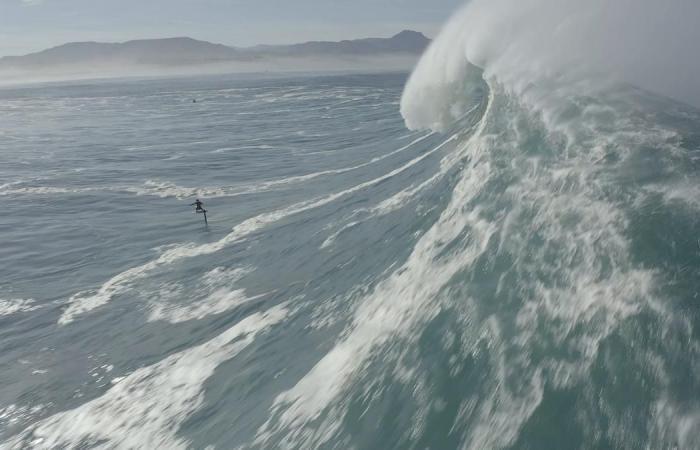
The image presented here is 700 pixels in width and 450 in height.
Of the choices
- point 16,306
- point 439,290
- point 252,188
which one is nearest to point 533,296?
point 439,290

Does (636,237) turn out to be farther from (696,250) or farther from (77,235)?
(77,235)

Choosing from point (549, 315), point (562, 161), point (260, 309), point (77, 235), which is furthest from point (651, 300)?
point (77, 235)

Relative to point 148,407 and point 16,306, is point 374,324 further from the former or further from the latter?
point 16,306

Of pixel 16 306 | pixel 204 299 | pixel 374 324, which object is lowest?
pixel 16 306

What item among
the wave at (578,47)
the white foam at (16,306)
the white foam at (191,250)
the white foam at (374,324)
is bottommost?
the white foam at (16,306)

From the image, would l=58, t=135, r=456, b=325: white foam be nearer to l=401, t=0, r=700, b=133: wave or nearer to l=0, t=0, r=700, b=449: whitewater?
l=0, t=0, r=700, b=449: whitewater

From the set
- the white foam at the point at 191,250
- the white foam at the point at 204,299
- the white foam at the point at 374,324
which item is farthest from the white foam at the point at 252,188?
the white foam at the point at 374,324

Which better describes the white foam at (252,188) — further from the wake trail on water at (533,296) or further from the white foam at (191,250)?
the wake trail on water at (533,296)
